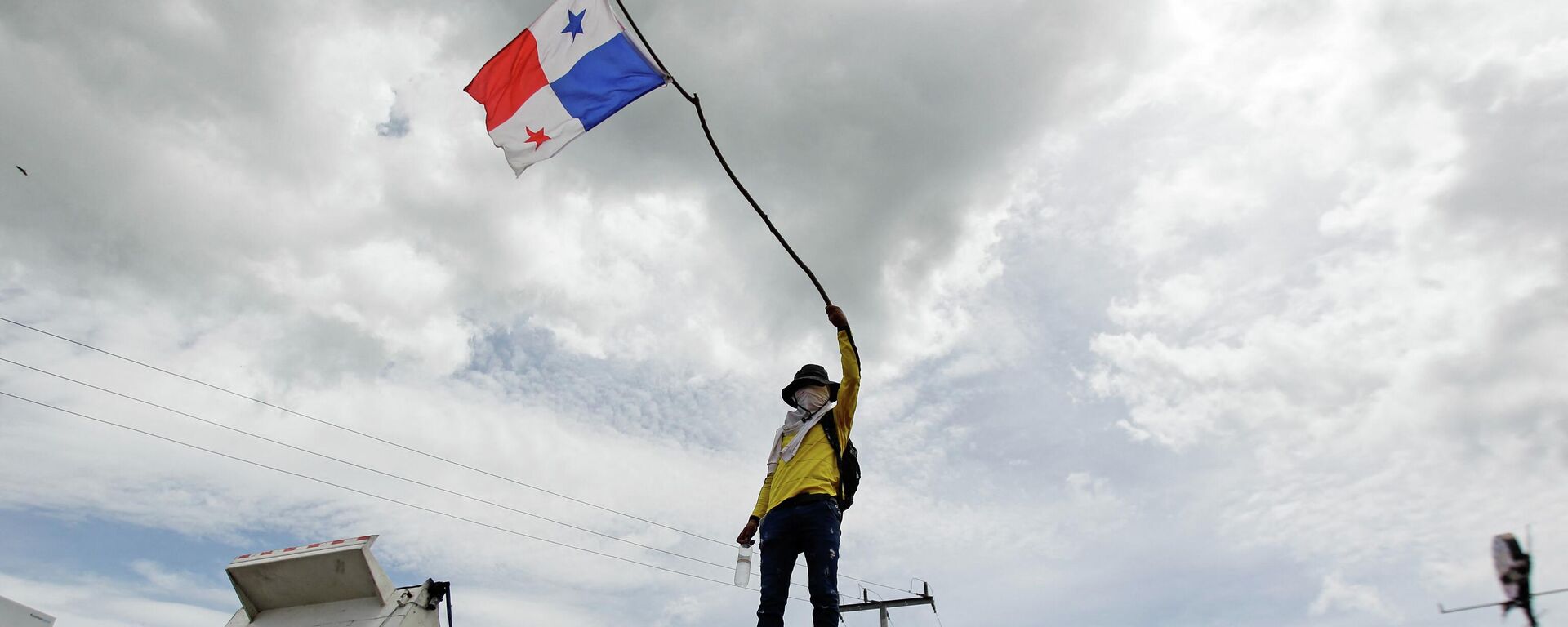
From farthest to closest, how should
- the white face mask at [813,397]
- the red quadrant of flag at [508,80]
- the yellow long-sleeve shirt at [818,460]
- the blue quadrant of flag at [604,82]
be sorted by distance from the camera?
the red quadrant of flag at [508,80]
the blue quadrant of flag at [604,82]
the white face mask at [813,397]
the yellow long-sleeve shirt at [818,460]

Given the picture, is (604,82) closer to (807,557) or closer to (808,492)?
(808,492)

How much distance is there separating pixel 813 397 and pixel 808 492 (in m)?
0.80

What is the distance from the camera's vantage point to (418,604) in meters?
4.88

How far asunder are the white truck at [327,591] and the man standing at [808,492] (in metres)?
2.03

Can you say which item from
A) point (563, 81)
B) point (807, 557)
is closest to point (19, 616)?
point (807, 557)

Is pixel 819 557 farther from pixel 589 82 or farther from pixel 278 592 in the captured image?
pixel 589 82

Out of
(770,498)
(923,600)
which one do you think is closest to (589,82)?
(770,498)

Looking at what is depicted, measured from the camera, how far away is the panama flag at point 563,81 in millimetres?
7090

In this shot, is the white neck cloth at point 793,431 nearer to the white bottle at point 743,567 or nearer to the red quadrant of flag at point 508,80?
the white bottle at point 743,567

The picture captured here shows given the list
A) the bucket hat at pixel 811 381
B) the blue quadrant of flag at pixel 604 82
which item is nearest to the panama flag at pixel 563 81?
the blue quadrant of flag at pixel 604 82

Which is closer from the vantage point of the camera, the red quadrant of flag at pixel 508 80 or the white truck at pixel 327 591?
the white truck at pixel 327 591

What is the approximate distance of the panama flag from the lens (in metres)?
7.09

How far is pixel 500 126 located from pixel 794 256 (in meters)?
3.13

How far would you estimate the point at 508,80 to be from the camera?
24.5 ft
